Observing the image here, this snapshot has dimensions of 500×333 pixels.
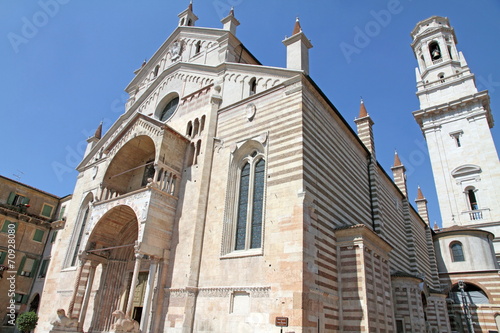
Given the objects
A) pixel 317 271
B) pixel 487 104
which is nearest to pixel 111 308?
pixel 317 271

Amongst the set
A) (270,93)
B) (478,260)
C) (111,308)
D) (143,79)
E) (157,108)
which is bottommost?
(111,308)

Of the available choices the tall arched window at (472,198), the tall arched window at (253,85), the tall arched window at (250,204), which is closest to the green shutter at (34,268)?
the tall arched window at (250,204)

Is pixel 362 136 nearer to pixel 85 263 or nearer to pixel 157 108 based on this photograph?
pixel 157 108

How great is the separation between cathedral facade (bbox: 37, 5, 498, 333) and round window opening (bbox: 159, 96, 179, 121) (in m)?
0.16

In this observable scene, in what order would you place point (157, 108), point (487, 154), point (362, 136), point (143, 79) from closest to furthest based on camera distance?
point (157, 108), point (362, 136), point (143, 79), point (487, 154)

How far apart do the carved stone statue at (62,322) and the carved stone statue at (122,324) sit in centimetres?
444

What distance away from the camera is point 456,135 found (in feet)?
120

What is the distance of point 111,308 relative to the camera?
1689 centimetres

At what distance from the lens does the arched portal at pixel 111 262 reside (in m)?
16.8

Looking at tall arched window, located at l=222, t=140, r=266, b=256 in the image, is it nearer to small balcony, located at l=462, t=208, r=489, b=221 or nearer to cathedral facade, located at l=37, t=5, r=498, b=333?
cathedral facade, located at l=37, t=5, r=498, b=333

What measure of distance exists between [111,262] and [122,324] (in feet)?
19.8

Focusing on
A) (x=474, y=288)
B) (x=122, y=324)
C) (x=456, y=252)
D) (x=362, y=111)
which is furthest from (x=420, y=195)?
(x=122, y=324)

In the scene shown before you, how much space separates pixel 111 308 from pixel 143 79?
1590cm

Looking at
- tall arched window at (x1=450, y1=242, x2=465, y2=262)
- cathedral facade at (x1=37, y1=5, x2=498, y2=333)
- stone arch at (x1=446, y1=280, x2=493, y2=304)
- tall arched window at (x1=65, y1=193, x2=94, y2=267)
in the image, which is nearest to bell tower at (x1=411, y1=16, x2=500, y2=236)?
tall arched window at (x1=450, y1=242, x2=465, y2=262)
